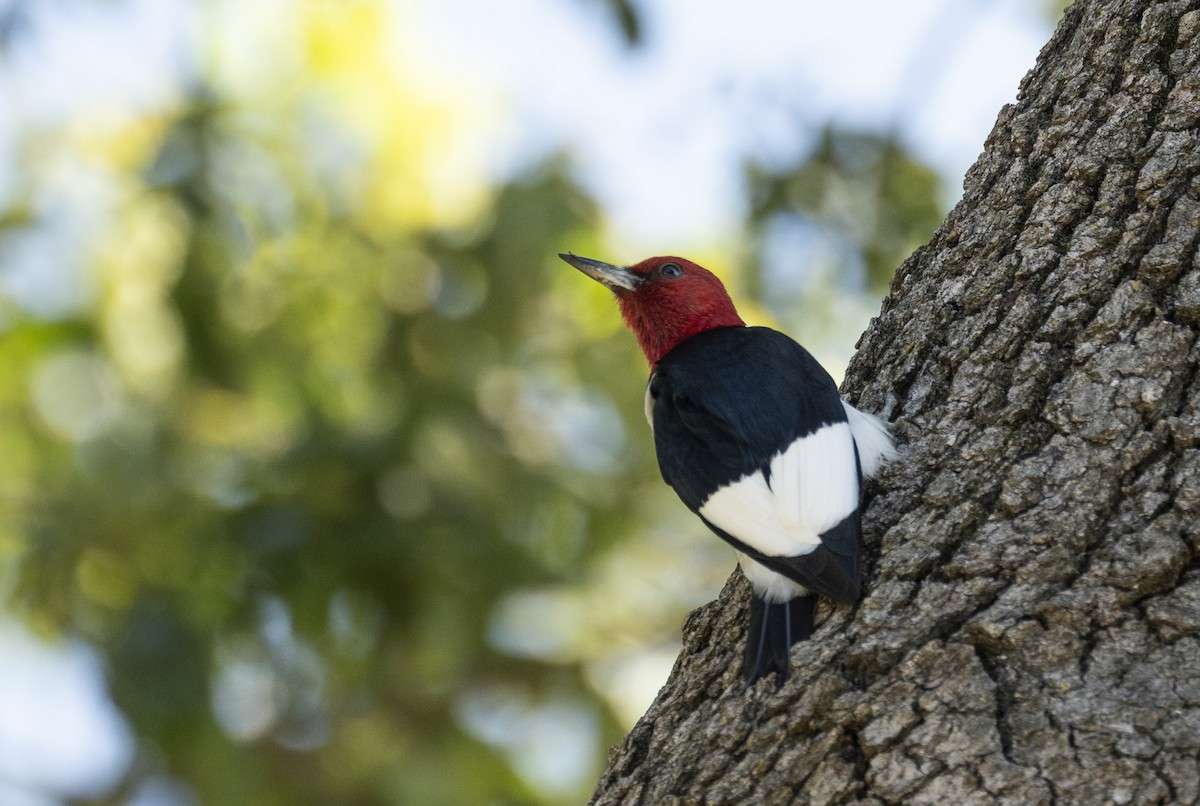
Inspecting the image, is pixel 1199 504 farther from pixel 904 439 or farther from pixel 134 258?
pixel 134 258

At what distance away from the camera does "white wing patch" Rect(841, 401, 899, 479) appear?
236 cm

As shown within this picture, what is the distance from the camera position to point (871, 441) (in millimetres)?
2410

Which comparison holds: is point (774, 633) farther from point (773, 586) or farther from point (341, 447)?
point (341, 447)

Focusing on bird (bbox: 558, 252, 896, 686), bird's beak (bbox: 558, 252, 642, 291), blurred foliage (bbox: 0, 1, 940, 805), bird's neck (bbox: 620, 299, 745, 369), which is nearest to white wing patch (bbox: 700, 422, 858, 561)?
bird (bbox: 558, 252, 896, 686)

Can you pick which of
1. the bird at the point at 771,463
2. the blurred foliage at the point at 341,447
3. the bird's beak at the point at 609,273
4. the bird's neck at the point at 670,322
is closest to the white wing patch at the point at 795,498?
the bird at the point at 771,463

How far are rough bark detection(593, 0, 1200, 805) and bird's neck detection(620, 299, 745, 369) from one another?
1051mm

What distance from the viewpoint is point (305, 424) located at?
491cm

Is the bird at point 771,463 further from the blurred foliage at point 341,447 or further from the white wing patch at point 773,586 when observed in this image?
the blurred foliage at point 341,447

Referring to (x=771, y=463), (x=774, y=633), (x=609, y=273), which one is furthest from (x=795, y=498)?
(x=609, y=273)

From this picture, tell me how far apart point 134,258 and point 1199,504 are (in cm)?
486

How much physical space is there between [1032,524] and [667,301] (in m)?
1.85

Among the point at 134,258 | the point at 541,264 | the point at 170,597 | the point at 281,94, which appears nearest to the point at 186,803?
the point at 170,597

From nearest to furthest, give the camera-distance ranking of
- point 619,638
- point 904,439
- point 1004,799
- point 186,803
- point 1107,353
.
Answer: point 1004,799 → point 1107,353 → point 904,439 → point 186,803 → point 619,638

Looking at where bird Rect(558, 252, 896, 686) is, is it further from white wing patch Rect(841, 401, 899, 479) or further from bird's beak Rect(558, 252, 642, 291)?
bird's beak Rect(558, 252, 642, 291)
